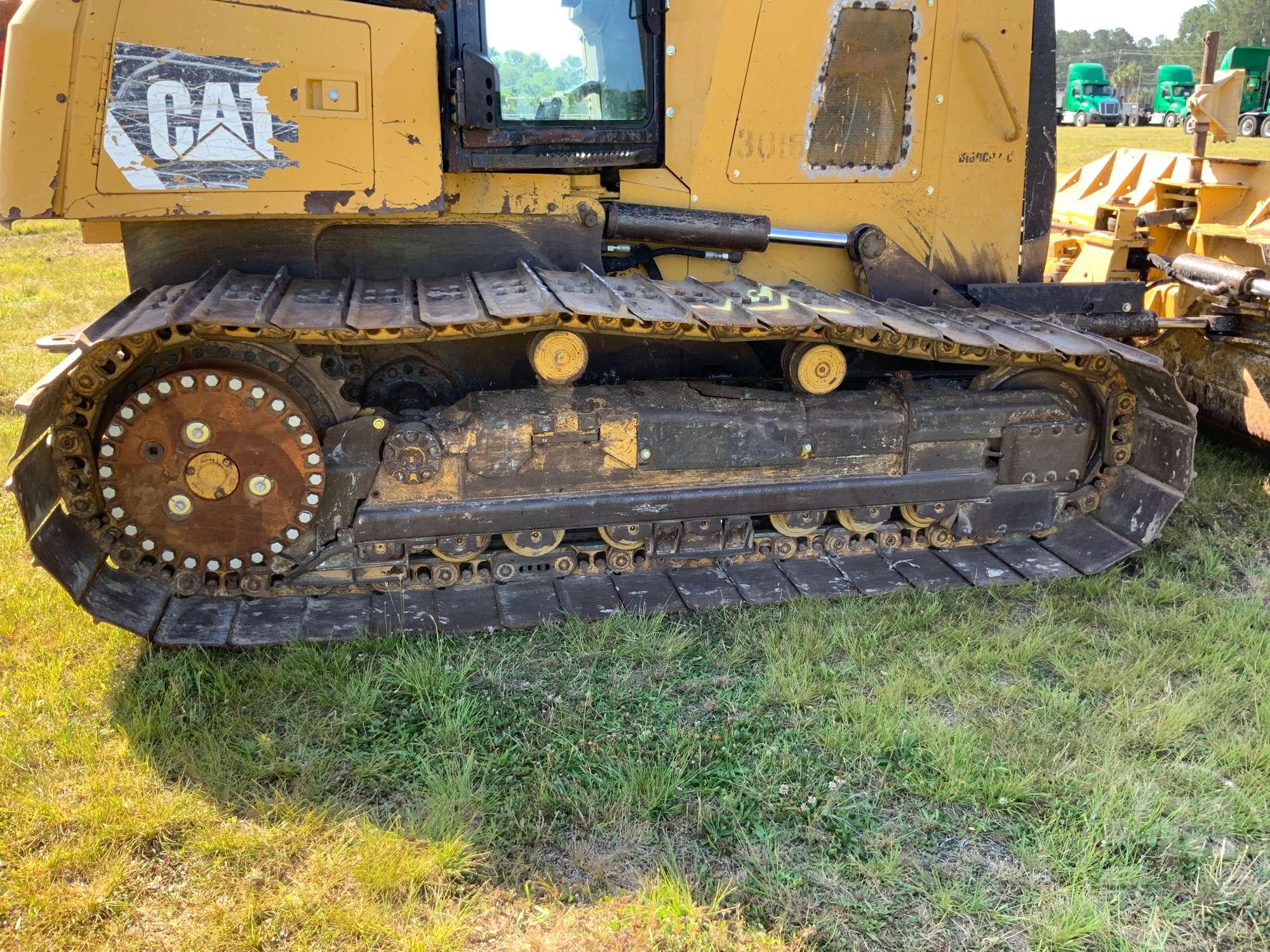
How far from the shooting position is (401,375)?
176 inches

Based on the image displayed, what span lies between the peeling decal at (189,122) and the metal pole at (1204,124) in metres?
5.81

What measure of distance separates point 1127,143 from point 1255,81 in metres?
9.50

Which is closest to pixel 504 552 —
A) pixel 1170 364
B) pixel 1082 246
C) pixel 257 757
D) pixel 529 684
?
pixel 529 684

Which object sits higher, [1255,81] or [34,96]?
[1255,81]

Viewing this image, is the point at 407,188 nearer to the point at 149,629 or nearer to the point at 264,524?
the point at 264,524

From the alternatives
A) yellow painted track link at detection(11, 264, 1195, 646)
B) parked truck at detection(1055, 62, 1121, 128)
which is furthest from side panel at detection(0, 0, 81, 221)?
parked truck at detection(1055, 62, 1121, 128)

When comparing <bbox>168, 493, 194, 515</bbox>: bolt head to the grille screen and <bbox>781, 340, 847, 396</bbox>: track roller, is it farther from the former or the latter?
the grille screen

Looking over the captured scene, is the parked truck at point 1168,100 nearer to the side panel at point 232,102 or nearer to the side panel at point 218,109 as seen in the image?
the side panel at point 218,109

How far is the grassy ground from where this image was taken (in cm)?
284

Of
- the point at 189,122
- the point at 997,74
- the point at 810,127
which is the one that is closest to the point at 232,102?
the point at 189,122

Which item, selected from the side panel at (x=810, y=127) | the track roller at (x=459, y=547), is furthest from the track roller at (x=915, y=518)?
the track roller at (x=459, y=547)

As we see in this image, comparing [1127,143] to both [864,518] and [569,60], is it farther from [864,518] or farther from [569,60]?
[569,60]

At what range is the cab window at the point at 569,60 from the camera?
411cm

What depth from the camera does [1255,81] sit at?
32750mm
